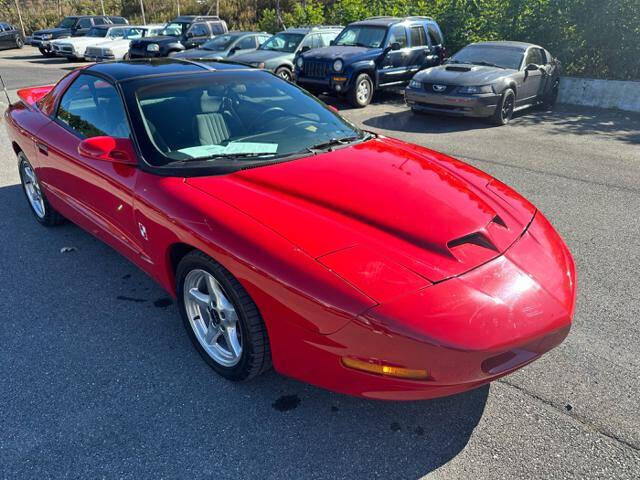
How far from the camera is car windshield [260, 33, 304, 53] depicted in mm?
12547

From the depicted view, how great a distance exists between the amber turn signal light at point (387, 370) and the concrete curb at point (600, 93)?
11508mm

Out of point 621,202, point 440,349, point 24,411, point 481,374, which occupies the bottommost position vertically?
point 621,202

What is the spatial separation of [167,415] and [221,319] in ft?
1.71

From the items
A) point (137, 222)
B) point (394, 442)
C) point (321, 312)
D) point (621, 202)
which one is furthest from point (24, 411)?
point (621, 202)

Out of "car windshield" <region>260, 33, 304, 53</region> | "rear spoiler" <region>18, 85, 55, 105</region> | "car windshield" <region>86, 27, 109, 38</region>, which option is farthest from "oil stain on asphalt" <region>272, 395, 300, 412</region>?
"car windshield" <region>86, 27, 109, 38</region>

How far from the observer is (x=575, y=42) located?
39.9ft

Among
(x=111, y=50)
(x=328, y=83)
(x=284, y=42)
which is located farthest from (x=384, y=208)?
(x=111, y=50)

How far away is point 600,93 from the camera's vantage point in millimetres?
11375

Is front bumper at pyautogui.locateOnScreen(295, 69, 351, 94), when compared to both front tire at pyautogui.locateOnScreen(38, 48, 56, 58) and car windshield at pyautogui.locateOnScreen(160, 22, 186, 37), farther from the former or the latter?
front tire at pyautogui.locateOnScreen(38, 48, 56, 58)

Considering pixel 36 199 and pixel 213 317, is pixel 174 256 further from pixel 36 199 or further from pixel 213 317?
pixel 36 199

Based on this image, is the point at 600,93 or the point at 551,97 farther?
the point at 600,93

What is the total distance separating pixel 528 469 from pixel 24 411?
7.75ft

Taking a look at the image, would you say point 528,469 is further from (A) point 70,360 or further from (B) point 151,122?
(B) point 151,122

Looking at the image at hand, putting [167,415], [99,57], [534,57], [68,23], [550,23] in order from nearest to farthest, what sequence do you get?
[167,415], [534,57], [550,23], [99,57], [68,23]
